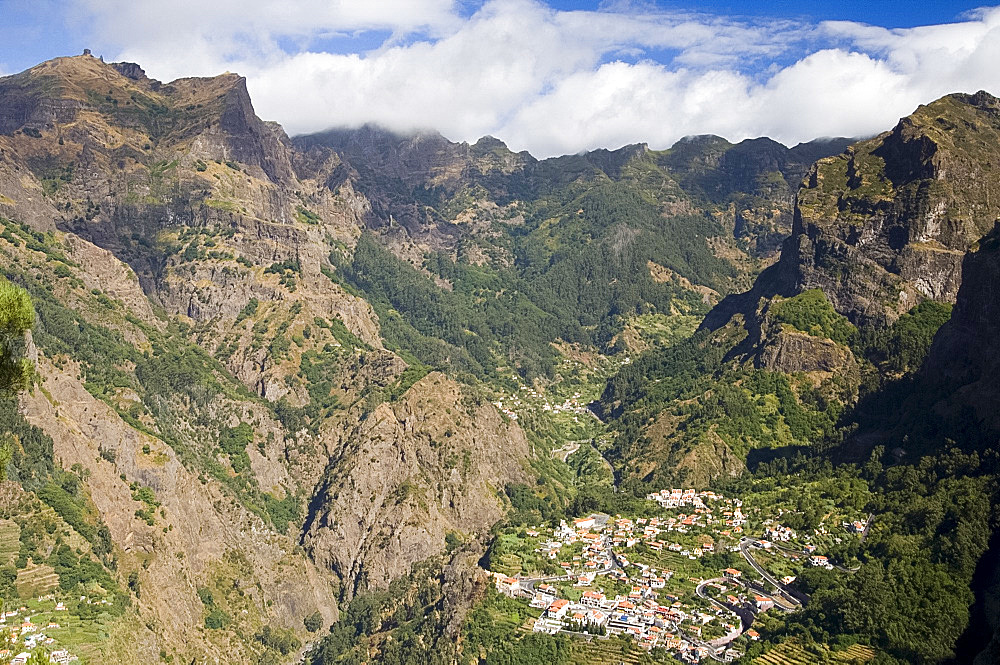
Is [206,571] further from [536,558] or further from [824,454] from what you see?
[824,454]

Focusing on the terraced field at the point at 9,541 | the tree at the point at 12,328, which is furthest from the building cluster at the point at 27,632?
the tree at the point at 12,328

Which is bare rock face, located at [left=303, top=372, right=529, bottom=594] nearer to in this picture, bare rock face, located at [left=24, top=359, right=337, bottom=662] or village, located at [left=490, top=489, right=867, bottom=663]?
bare rock face, located at [left=24, top=359, right=337, bottom=662]

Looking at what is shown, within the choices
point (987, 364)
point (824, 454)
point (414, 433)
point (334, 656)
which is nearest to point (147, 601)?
point (334, 656)

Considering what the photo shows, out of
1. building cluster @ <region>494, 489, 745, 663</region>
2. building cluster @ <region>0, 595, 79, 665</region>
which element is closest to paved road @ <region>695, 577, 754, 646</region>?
building cluster @ <region>494, 489, 745, 663</region>

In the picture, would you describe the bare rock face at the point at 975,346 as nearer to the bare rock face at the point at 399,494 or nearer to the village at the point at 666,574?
the village at the point at 666,574

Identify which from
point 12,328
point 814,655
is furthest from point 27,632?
point 814,655

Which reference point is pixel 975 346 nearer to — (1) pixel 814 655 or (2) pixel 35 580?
(1) pixel 814 655

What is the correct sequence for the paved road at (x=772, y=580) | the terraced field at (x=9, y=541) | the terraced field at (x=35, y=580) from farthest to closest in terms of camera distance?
the paved road at (x=772, y=580)
the terraced field at (x=9, y=541)
the terraced field at (x=35, y=580)
